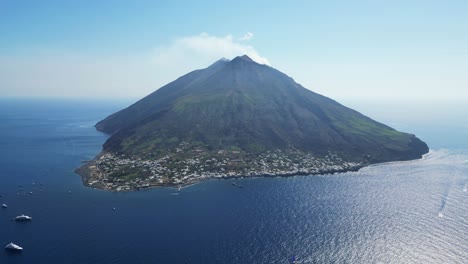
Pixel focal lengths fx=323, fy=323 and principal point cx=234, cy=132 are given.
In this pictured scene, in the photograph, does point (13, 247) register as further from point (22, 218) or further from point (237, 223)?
point (237, 223)

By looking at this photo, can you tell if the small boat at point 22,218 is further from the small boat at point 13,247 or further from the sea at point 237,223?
the small boat at point 13,247

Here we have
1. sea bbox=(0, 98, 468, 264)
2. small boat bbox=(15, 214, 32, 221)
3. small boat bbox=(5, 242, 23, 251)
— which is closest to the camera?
small boat bbox=(5, 242, 23, 251)

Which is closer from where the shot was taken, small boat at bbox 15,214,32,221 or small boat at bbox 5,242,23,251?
small boat at bbox 5,242,23,251

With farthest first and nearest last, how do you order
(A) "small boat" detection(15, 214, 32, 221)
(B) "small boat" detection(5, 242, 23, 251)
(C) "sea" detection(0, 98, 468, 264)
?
(A) "small boat" detection(15, 214, 32, 221) < (C) "sea" detection(0, 98, 468, 264) < (B) "small boat" detection(5, 242, 23, 251)

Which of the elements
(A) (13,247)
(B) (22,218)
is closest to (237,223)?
(A) (13,247)

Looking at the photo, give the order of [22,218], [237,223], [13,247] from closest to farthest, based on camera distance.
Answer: [13,247] → [22,218] → [237,223]

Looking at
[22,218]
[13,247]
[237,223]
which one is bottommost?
[13,247]

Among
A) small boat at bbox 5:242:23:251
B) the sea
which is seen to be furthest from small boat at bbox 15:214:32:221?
small boat at bbox 5:242:23:251

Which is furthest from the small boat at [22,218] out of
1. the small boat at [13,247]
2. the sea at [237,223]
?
the small boat at [13,247]

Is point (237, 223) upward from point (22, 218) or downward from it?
upward

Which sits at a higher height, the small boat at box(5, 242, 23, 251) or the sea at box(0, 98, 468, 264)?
the sea at box(0, 98, 468, 264)

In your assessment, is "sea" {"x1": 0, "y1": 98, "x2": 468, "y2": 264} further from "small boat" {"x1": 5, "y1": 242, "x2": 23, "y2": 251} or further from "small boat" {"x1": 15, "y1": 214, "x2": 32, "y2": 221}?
"small boat" {"x1": 15, "y1": 214, "x2": 32, "y2": 221}
